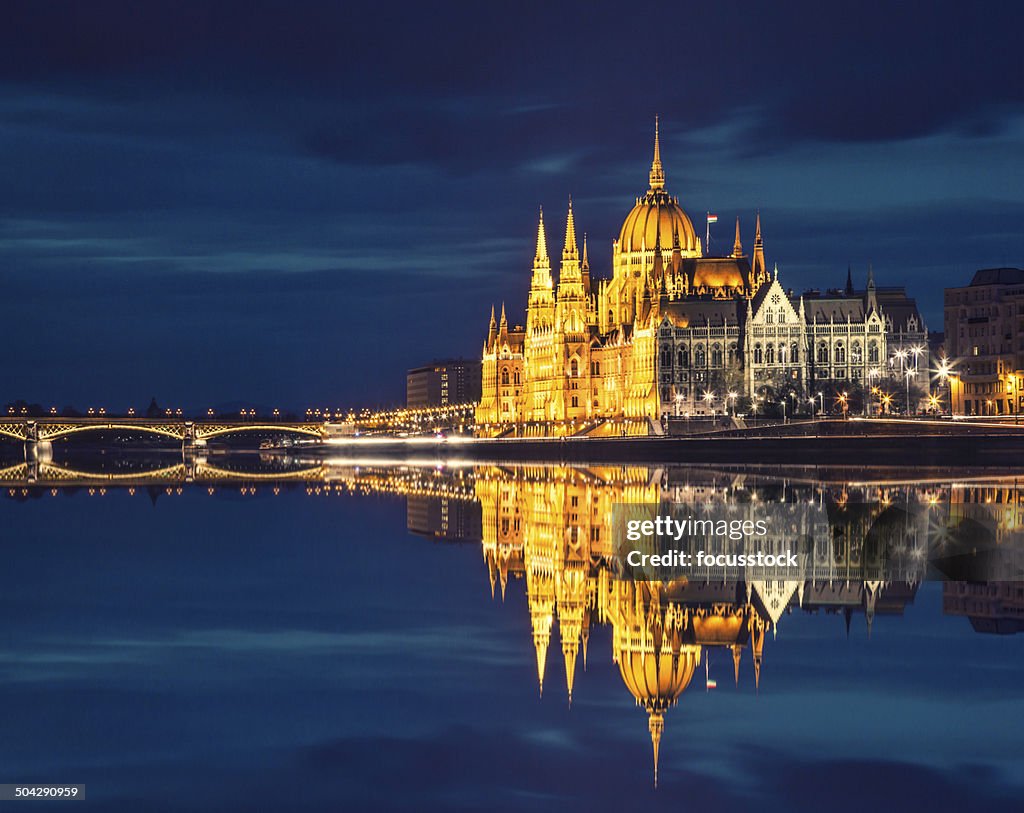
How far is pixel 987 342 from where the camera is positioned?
6678 inches

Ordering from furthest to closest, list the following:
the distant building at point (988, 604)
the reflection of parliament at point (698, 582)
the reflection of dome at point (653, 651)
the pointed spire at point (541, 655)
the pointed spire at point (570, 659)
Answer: the distant building at point (988, 604) → the reflection of parliament at point (698, 582) → the pointed spire at point (541, 655) → the pointed spire at point (570, 659) → the reflection of dome at point (653, 651)

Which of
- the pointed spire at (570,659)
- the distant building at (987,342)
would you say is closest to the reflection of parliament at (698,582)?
the pointed spire at (570,659)

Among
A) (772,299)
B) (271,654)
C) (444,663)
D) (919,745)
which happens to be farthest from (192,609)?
(772,299)

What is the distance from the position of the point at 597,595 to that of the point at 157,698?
1077cm

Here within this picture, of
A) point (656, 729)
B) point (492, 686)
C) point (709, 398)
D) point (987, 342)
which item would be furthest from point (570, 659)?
point (987, 342)

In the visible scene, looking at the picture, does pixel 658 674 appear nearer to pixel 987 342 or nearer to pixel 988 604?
pixel 988 604

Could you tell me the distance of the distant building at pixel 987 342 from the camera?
542ft

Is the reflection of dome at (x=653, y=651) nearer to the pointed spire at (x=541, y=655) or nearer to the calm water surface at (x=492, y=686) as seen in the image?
the calm water surface at (x=492, y=686)

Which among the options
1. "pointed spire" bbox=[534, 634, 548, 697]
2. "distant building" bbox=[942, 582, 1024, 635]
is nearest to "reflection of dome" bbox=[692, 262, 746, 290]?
"distant building" bbox=[942, 582, 1024, 635]

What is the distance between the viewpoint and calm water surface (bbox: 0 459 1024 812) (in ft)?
59.1

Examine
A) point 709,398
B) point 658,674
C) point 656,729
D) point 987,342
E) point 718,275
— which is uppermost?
point 718,275

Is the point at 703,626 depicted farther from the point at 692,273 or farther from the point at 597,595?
the point at 692,273

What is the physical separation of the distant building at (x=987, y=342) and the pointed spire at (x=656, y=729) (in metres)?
147

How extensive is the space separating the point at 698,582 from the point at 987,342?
145 meters
